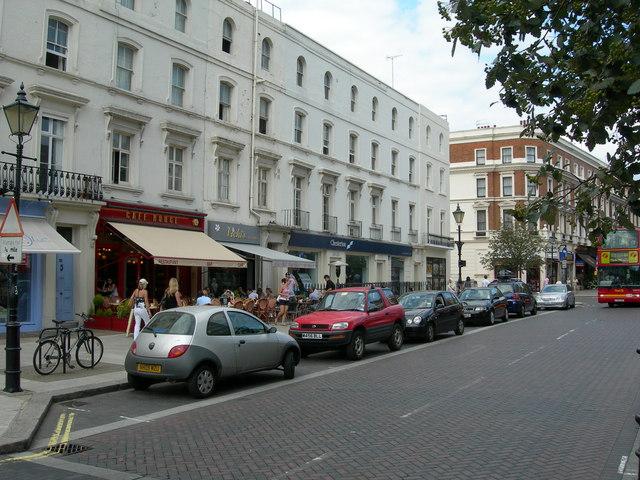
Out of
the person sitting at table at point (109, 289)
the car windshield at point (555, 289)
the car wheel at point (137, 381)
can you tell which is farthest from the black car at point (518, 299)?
the car wheel at point (137, 381)

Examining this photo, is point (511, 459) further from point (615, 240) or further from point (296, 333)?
point (615, 240)

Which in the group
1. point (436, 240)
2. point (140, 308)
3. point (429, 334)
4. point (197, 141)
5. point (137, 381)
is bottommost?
point (137, 381)

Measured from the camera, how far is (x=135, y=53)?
21141mm

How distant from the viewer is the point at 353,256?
111ft

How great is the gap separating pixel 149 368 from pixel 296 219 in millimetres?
19277

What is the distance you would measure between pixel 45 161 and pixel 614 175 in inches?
674

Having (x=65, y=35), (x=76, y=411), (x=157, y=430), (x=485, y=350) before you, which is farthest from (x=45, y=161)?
(x=485, y=350)

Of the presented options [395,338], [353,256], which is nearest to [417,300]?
[395,338]

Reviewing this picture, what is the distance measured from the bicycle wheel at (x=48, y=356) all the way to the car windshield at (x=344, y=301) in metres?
6.51

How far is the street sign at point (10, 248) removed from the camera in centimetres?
955

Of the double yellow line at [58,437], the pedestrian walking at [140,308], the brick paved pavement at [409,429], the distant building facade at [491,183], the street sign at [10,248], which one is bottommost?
the double yellow line at [58,437]

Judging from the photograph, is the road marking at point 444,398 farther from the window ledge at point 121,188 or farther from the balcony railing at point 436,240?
the balcony railing at point 436,240

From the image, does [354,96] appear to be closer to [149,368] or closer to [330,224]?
[330,224]

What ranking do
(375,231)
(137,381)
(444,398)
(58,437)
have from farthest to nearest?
1. (375,231)
2. (137,381)
3. (444,398)
4. (58,437)
